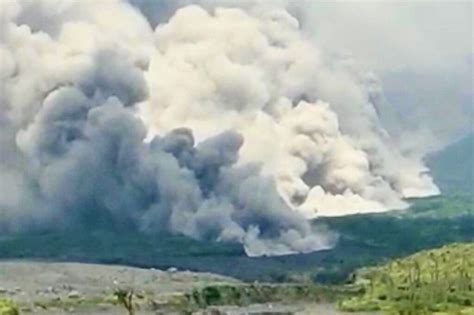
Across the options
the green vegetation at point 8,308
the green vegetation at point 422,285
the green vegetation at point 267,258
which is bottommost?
the green vegetation at point 8,308

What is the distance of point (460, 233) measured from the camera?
23000 mm

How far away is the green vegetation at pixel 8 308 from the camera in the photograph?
1412cm

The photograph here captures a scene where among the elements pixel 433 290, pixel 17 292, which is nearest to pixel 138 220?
pixel 17 292

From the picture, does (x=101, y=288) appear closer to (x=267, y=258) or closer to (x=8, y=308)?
(x=8, y=308)

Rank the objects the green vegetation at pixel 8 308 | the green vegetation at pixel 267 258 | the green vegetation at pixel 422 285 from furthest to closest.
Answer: the green vegetation at pixel 267 258
the green vegetation at pixel 422 285
the green vegetation at pixel 8 308

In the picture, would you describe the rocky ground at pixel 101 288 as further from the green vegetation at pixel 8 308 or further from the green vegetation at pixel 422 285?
the green vegetation at pixel 422 285

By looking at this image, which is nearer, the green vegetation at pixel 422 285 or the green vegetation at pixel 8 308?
the green vegetation at pixel 8 308

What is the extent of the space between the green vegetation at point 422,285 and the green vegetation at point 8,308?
382 cm

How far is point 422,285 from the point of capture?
1562 cm

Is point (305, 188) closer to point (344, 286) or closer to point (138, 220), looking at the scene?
point (138, 220)

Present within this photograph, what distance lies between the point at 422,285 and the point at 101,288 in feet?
14.5

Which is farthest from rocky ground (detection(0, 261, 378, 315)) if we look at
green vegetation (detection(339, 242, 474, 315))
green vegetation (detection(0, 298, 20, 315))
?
green vegetation (detection(339, 242, 474, 315))

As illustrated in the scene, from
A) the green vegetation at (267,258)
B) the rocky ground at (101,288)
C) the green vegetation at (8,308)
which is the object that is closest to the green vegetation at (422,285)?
the rocky ground at (101,288)

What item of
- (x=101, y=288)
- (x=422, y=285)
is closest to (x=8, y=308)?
(x=101, y=288)
